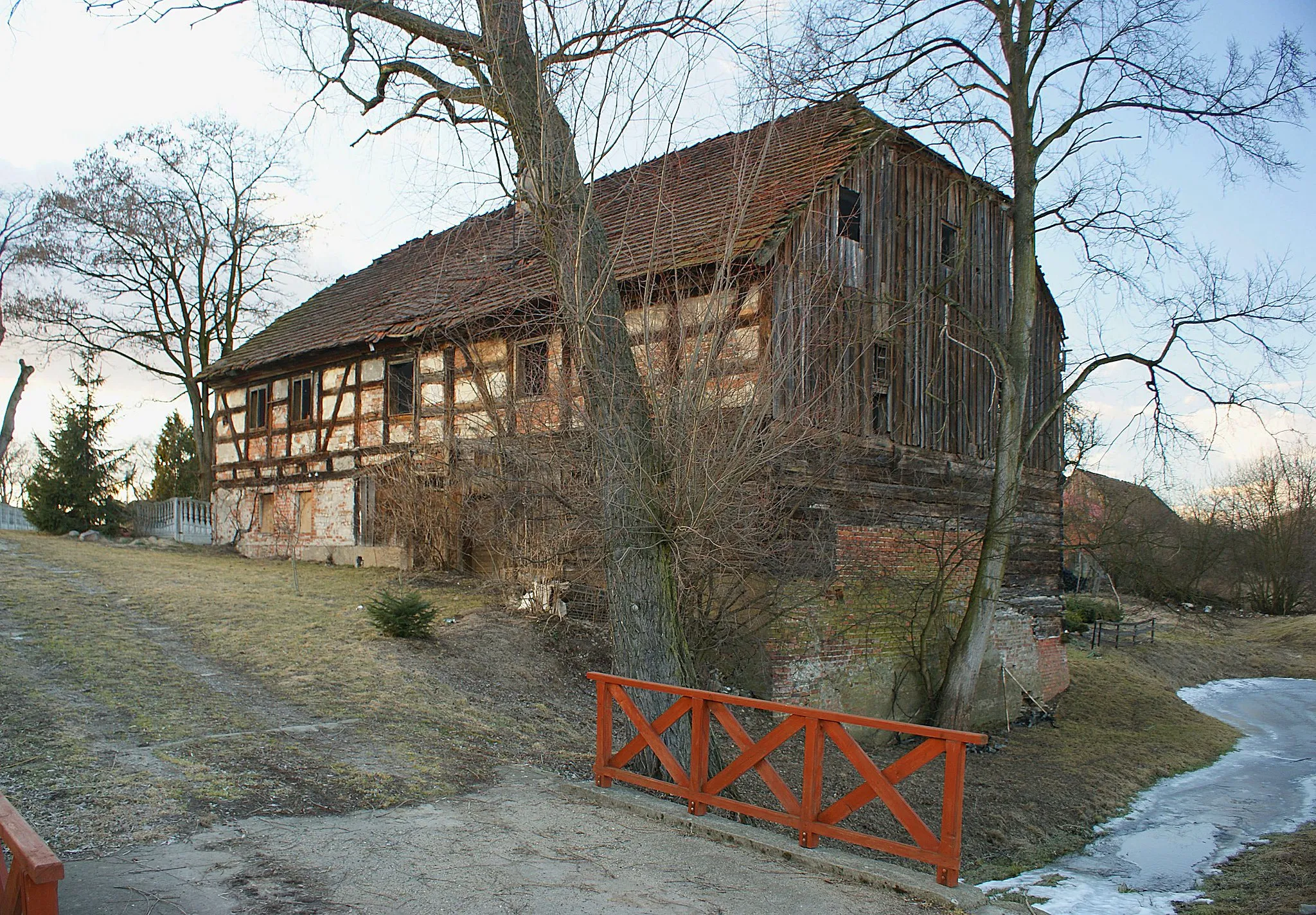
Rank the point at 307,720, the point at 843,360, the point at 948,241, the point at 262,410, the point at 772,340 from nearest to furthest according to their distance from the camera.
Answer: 1. the point at 307,720
2. the point at 772,340
3. the point at 843,360
4. the point at 948,241
5. the point at 262,410

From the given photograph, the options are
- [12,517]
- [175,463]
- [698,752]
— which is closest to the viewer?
[698,752]

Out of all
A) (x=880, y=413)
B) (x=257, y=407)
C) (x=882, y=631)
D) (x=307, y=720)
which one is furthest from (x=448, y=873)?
(x=257, y=407)

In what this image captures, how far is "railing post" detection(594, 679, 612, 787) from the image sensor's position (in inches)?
293

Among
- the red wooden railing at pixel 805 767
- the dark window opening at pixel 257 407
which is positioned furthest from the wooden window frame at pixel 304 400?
the red wooden railing at pixel 805 767

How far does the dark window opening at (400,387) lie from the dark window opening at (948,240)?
957 centimetres

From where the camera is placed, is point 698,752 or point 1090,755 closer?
point 698,752

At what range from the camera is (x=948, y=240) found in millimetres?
15375

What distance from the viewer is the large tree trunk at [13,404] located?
2069cm

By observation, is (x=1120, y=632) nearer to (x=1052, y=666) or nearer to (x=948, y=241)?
(x=1052, y=666)

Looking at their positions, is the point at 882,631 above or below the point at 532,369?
below

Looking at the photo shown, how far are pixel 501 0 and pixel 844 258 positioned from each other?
6292mm

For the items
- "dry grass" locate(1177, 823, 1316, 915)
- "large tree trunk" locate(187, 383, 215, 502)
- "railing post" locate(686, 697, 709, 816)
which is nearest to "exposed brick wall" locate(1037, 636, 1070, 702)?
"dry grass" locate(1177, 823, 1316, 915)

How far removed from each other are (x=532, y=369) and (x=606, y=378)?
4.72 meters

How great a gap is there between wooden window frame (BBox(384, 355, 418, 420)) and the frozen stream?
12949mm
